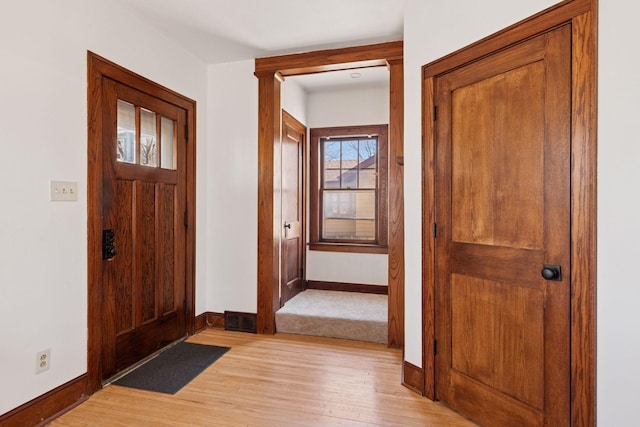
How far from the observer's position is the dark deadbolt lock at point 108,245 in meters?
2.45

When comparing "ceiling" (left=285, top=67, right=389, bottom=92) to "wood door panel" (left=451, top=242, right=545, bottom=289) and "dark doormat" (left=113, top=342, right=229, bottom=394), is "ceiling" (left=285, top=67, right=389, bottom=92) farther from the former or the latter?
"dark doormat" (left=113, top=342, right=229, bottom=394)

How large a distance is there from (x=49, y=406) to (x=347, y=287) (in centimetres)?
307

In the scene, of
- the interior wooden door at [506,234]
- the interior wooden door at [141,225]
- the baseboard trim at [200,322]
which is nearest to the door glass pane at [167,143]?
the interior wooden door at [141,225]

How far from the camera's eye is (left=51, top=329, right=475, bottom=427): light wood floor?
2.06 meters

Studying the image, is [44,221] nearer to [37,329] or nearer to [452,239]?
[37,329]

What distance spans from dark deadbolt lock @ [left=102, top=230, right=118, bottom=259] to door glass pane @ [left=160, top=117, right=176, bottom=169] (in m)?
0.79

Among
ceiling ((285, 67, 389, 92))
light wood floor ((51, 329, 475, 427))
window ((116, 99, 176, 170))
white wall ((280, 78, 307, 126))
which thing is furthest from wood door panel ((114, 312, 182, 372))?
ceiling ((285, 67, 389, 92))

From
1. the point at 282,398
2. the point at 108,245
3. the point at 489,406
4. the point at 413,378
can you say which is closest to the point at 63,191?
the point at 108,245

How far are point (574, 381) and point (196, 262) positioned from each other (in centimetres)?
296

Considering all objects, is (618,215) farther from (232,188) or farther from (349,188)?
(349,188)

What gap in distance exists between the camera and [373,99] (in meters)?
4.41

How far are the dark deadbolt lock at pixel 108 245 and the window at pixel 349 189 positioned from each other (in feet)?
8.22

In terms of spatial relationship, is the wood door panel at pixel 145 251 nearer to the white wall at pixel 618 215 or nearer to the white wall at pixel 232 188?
the white wall at pixel 232 188

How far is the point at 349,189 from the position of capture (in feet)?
15.0
